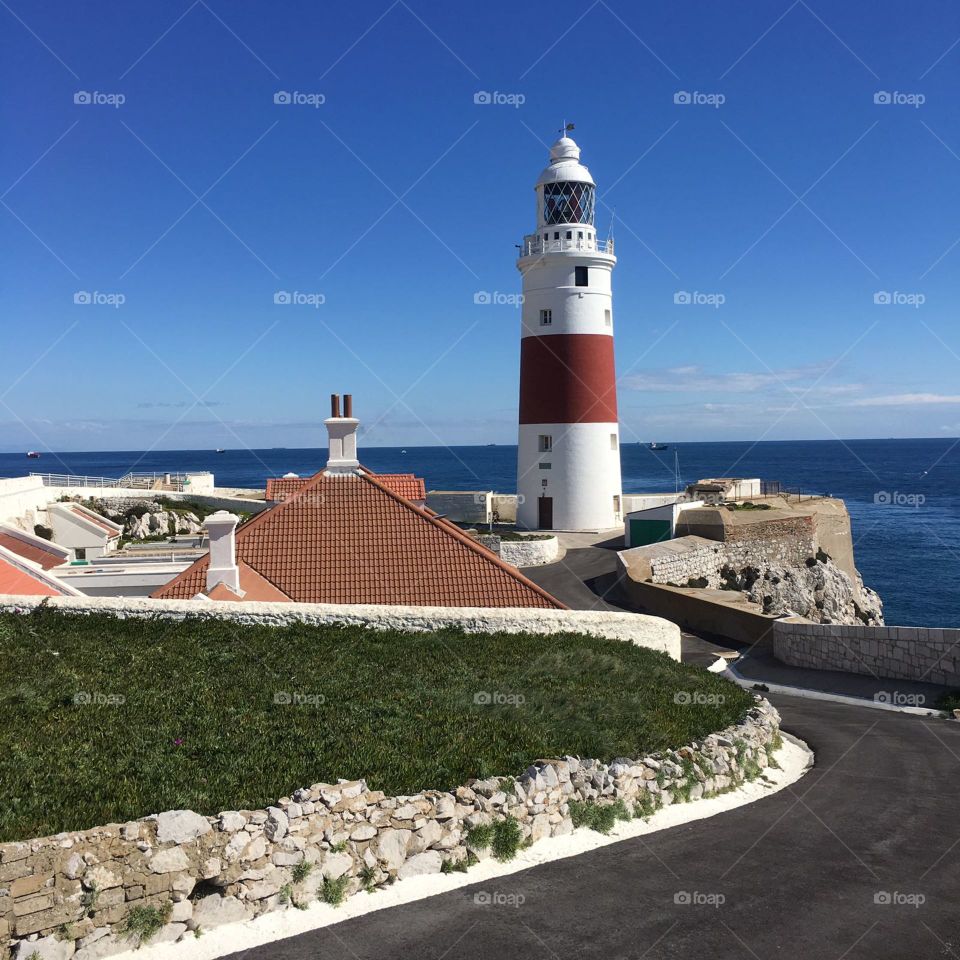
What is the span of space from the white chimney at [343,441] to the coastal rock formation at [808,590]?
19.5m

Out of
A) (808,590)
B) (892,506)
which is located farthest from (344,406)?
(892,506)

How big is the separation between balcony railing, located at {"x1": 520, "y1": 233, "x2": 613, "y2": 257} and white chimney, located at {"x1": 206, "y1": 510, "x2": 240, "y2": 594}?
2208cm

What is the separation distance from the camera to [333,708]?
10445 mm

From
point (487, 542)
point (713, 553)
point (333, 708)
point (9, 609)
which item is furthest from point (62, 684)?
point (713, 553)

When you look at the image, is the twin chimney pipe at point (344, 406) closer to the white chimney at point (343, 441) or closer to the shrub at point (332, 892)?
the white chimney at point (343, 441)

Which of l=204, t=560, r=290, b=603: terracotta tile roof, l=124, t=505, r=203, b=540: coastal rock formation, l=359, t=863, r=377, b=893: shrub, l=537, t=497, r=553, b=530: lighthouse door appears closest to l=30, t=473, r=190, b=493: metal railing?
l=124, t=505, r=203, b=540: coastal rock formation

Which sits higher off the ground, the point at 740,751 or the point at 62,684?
the point at 62,684

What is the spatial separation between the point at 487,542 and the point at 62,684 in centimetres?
2243

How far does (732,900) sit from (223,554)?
11131 mm

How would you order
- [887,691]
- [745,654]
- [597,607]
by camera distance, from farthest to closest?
[597,607], [745,654], [887,691]

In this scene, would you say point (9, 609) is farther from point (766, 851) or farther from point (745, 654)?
point (745, 654)

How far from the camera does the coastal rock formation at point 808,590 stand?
1328 inches

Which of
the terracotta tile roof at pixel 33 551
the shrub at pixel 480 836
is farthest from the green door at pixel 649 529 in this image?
the shrub at pixel 480 836

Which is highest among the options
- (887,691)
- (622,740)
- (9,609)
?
(9,609)
